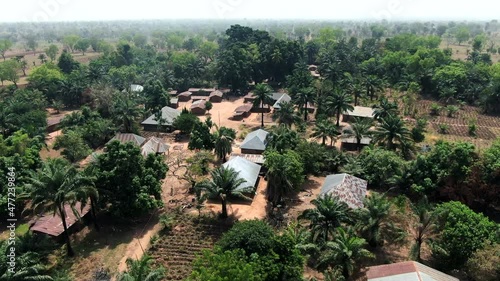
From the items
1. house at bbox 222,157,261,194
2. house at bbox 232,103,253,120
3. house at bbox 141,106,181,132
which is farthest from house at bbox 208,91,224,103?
house at bbox 222,157,261,194

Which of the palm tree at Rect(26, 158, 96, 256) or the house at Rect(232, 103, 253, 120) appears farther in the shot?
the house at Rect(232, 103, 253, 120)

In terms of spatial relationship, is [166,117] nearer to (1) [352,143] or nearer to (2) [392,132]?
(1) [352,143]

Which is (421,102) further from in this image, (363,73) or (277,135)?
(277,135)

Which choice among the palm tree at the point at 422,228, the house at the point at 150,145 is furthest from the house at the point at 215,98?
the palm tree at the point at 422,228

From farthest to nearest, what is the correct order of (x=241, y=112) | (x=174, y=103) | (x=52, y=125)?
(x=174, y=103) → (x=241, y=112) → (x=52, y=125)

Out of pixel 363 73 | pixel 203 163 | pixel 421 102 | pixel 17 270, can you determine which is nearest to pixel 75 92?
pixel 203 163

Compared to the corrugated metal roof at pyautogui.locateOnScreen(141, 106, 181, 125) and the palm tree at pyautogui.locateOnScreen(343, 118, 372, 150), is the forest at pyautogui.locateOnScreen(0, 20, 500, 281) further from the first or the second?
the corrugated metal roof at pyautogui.locateOnScreen(141, 106, 181, 125)

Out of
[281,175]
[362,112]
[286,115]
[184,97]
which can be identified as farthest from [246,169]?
[184,97]
